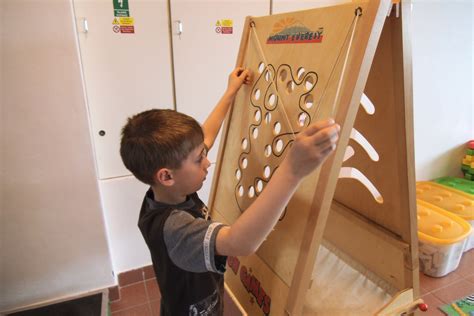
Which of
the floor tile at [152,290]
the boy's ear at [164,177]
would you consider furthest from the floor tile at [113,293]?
the boy's ear at [164,177]

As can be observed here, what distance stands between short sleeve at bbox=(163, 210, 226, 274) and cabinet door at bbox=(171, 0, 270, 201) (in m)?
1.08

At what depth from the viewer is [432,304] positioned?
1644mm

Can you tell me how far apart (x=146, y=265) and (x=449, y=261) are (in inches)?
67.2

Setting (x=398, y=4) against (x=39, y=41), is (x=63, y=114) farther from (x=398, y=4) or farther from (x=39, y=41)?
(x=398, y=4)

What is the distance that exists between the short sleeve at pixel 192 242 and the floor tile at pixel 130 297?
1236 millimetres

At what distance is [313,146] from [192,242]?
0.32 m

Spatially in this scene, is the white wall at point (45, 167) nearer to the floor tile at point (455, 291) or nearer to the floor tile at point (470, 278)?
the floor tile at point (455, 291)

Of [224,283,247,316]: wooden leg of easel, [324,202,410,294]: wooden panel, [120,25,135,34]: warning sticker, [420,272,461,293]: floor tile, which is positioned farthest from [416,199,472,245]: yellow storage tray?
[120,25,135,34]: warning sticker

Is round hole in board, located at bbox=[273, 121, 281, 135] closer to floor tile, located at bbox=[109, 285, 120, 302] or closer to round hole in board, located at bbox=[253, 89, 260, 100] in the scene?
round hole in board, located at bbox=[253, 89, 260, 100]

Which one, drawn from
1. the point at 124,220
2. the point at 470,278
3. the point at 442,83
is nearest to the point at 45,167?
the point at 124,220

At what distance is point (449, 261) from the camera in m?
1.81

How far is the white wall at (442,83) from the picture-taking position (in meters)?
2.16

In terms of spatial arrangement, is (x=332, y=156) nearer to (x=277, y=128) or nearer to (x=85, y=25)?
(x=277, y=128)

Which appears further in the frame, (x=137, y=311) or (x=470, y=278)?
(x=470, y=278)
